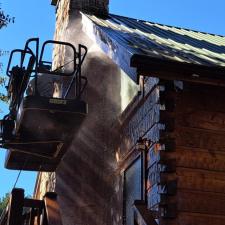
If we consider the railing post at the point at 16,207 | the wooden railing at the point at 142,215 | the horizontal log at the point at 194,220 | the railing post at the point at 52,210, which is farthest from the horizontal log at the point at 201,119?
the railing post at the point at 16,207

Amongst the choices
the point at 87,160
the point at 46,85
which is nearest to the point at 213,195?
the point at 46,85

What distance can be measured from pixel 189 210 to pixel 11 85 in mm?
3504

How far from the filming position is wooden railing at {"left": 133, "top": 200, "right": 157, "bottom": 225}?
16.1 feet

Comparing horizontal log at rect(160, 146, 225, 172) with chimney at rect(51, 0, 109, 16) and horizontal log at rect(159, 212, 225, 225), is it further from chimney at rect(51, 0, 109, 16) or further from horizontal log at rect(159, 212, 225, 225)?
chimney at rect(51, 0, 109, 16)

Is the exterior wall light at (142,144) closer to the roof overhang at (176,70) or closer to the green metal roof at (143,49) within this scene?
the green metal roof at (143,49)

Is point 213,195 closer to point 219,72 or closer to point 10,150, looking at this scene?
point 219,72

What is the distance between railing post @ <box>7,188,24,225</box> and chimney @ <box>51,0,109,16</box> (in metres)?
5.74

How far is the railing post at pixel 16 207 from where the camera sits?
5.95 metres

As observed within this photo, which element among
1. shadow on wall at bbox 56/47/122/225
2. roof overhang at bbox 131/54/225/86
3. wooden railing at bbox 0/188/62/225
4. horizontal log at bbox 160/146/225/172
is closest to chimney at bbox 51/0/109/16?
shadow on wall at bbox 56/47/122/225

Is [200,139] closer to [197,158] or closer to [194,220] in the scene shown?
[197,158]

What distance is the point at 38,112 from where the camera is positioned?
7.25 meters

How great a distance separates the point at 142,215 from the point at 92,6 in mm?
7002

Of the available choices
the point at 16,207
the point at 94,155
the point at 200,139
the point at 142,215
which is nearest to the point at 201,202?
the point at 200,139

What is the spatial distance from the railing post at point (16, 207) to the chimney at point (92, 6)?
5743 millimetres
